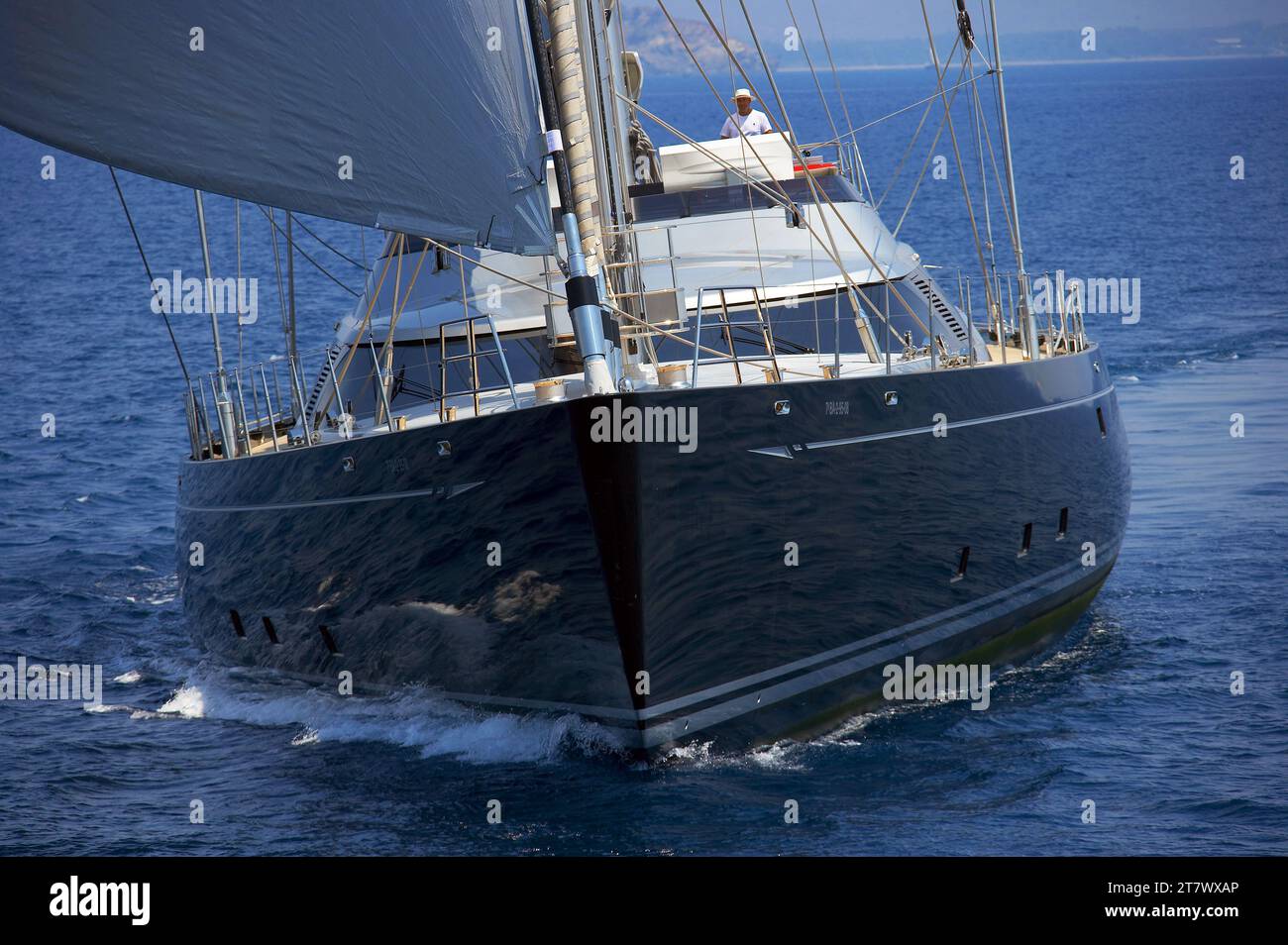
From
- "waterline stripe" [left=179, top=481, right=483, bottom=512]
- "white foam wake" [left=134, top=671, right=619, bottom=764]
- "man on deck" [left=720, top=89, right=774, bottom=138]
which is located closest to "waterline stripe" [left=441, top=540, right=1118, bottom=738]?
"white foam wake" [left=134, top=671, right=619, bottom=764]

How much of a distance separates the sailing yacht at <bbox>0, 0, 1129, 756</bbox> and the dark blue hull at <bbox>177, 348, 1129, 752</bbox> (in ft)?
0.08

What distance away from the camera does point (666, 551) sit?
9.75 meters

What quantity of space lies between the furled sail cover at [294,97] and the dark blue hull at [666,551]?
1.61 metres

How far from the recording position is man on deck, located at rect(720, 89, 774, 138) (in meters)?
15.7

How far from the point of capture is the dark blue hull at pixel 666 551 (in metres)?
9.76

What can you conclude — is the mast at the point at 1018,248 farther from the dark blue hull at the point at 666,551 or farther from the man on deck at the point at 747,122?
the man on deck at the point at 747,122

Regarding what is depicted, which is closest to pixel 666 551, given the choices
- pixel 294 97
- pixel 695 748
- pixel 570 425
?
pixel 570 425

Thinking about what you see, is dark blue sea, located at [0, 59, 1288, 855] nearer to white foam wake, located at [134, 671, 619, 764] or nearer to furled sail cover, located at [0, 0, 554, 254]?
white foam wake, located at [134, 671, 619, 764]

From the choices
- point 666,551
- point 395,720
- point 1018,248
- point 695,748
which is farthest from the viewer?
point 1018,248

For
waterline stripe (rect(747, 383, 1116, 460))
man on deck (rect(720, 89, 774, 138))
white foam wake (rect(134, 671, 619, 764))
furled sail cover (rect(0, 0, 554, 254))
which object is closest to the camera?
furled sail cover (rect(0, 0, 554, 254))

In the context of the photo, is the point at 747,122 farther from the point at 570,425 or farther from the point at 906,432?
the point at 570,425

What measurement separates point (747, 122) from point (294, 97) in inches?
321
